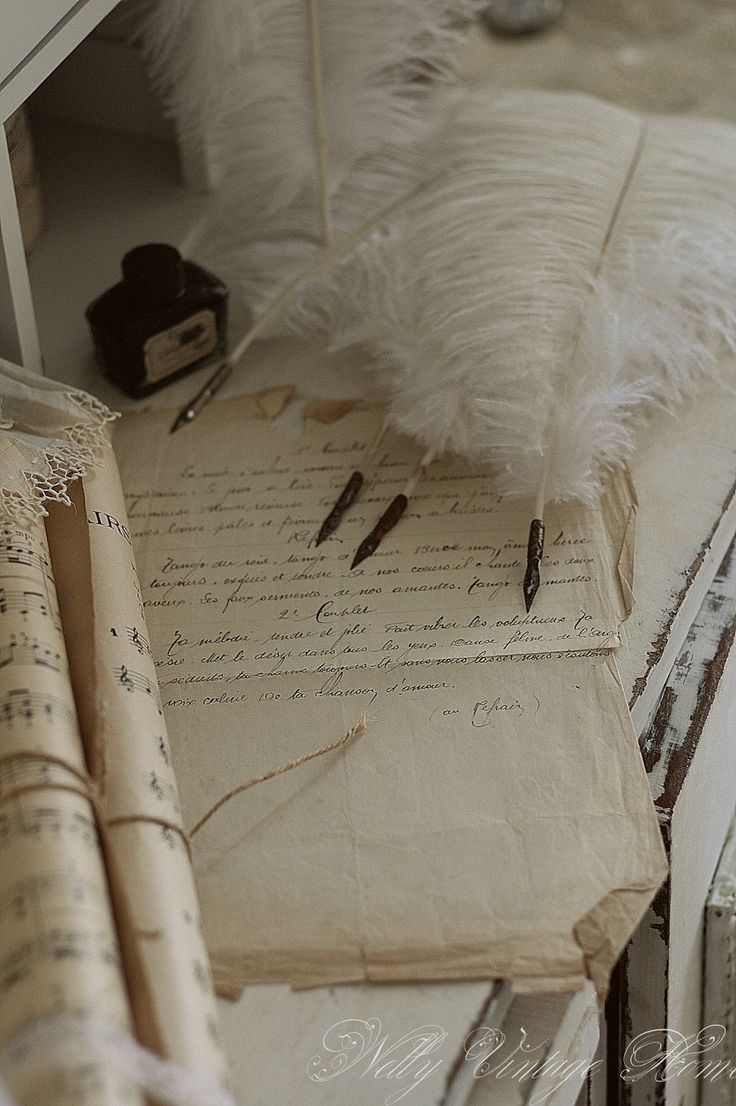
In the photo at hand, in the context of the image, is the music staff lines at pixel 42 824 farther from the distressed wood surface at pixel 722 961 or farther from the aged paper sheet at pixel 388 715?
the distressed wood surface at pixel 722 961

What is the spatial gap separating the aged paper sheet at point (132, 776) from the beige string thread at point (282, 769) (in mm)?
39

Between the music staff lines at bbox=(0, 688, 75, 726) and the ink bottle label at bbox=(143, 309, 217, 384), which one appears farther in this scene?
the ink bottle label at bbox=(143, 309, 217, 384)

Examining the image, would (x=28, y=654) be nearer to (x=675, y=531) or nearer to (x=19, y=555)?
(x=19, y=555)

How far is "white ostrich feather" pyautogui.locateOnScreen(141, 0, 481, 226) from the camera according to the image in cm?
95

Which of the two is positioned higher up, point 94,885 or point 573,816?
point 94,885

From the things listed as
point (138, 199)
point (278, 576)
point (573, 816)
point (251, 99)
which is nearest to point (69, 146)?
point (138, 199)

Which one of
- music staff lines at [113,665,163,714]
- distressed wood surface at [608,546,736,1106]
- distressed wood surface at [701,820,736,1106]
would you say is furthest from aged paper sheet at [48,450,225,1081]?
distressed wood surface at [701,820,736,1106]

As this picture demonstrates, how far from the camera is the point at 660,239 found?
909 millimetres

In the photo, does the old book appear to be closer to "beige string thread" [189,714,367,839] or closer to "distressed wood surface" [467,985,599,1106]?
"beige string thread" [189,714,367,839]

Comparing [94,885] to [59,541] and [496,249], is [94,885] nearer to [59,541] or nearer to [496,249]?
[59,541]

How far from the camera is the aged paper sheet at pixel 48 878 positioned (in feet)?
1.50

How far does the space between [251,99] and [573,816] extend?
2.12ft

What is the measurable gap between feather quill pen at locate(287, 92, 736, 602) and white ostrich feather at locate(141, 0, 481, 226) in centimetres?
6

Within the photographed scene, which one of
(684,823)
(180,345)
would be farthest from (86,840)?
(180,345)
